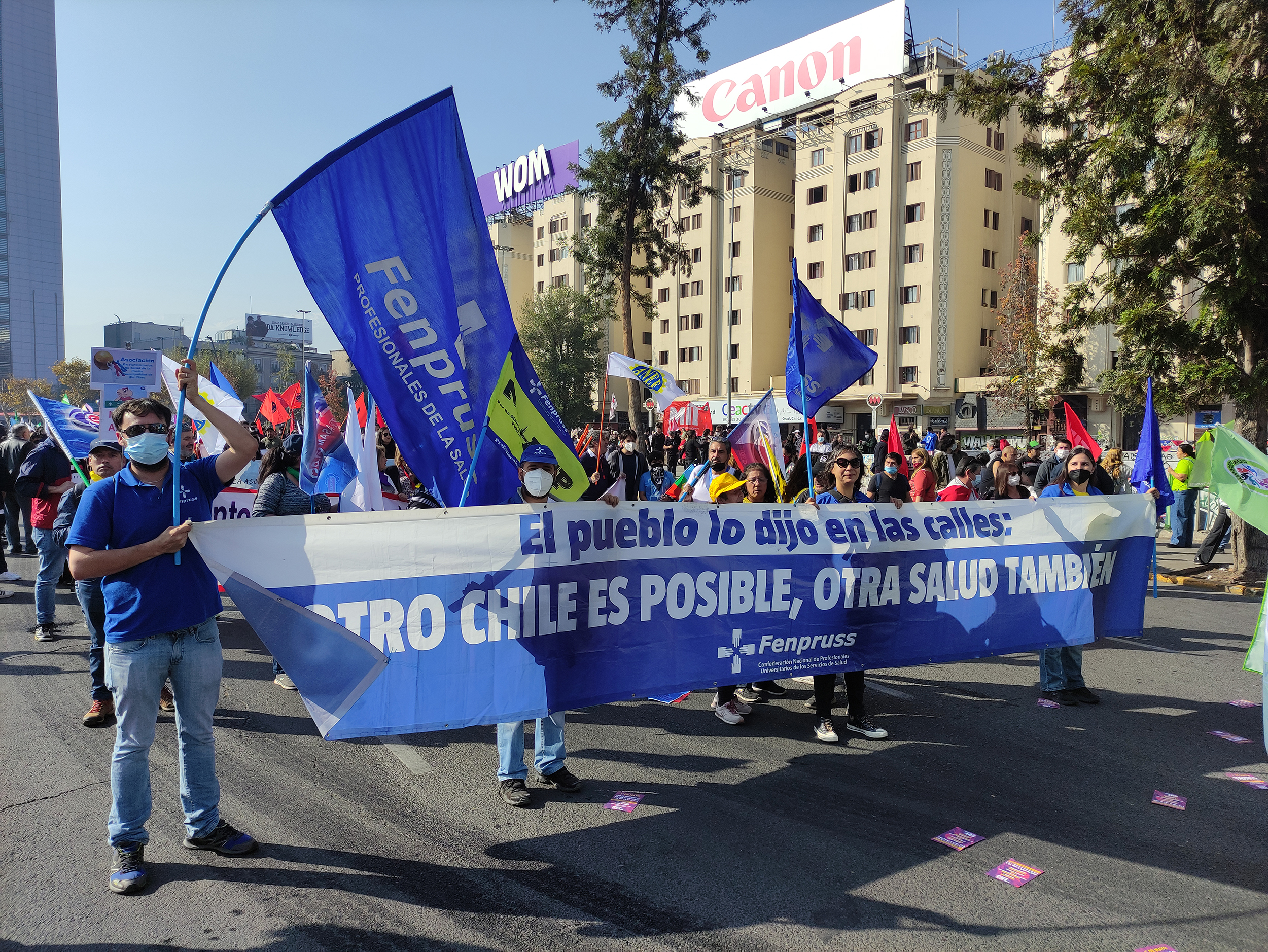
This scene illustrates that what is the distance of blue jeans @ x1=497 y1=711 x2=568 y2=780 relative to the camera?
4312 mm

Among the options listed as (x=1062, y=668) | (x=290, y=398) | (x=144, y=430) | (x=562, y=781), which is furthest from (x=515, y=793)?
(x=290, y=398)

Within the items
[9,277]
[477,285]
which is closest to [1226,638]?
[477,285]

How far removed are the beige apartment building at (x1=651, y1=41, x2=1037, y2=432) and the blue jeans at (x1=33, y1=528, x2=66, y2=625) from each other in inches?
1291

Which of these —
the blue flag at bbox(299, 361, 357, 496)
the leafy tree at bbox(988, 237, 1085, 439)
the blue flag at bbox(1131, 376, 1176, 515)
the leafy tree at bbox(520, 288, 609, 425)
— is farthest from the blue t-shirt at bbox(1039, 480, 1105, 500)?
the leafy tree at bbox(520, 288, 609, 425)

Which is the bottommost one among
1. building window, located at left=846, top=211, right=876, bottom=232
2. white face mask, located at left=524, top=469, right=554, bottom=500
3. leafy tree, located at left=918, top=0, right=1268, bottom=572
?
white face mask, located at left=524, top=469, right=554, bottom=500

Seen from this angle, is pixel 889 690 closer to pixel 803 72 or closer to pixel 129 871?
pixel 129 871

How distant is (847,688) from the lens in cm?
549

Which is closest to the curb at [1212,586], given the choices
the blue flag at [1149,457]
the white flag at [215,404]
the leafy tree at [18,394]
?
the blue flag at [1149,457]

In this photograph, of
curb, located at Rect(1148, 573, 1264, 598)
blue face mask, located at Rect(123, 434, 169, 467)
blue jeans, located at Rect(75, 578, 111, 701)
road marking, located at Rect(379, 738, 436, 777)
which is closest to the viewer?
blue face mask, located at Rect(123, 434, 169, 467)

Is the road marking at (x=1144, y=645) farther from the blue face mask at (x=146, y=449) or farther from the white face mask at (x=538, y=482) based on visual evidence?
the blue face mask at (x=146, y=449)

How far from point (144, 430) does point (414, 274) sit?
1.43 meters

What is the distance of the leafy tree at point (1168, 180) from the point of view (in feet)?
30.9

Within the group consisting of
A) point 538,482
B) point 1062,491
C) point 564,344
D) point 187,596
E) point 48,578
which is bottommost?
point 48,578

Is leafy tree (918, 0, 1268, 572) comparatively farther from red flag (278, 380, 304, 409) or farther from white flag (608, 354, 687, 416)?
red flag (278, 380, 304, 409)
